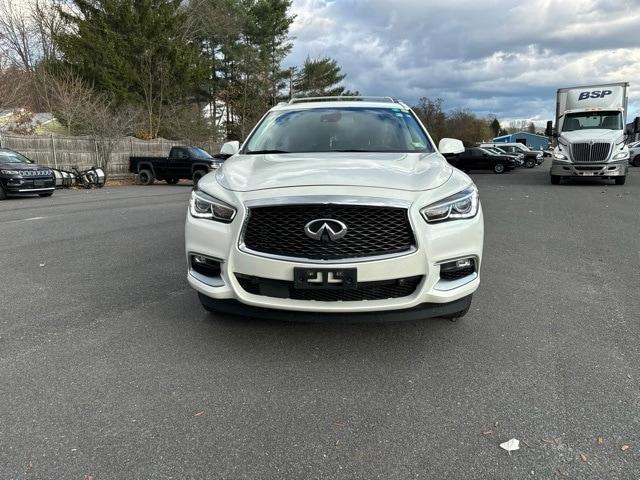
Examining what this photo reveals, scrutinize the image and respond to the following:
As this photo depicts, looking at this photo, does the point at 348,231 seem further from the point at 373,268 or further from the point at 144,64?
the point at 144,64

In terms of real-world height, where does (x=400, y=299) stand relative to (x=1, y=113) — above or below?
below

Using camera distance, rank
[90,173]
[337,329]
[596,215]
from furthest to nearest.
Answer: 1. [90,173]
2. [596,215]
3. [337,329]

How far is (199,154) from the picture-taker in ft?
70.2

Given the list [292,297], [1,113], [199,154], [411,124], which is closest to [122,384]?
[292,297]

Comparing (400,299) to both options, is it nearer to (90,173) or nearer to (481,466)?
(481,466)

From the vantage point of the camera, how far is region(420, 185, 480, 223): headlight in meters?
3.10

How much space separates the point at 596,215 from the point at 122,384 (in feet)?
32.2

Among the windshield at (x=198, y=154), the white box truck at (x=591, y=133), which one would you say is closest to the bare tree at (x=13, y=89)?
the windshield at (x=198, y=154)

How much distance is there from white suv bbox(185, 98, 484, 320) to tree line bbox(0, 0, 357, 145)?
2280cm

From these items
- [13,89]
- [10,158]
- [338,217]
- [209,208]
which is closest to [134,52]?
[13,89]

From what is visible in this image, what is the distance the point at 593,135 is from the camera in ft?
53.3

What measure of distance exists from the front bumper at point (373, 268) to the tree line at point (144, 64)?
22859mm

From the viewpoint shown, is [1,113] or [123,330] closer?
[123,330]

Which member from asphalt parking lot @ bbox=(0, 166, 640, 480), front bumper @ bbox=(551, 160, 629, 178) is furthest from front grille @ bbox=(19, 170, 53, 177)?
front bumper @ bbox=(551, 160, 629, 178)
